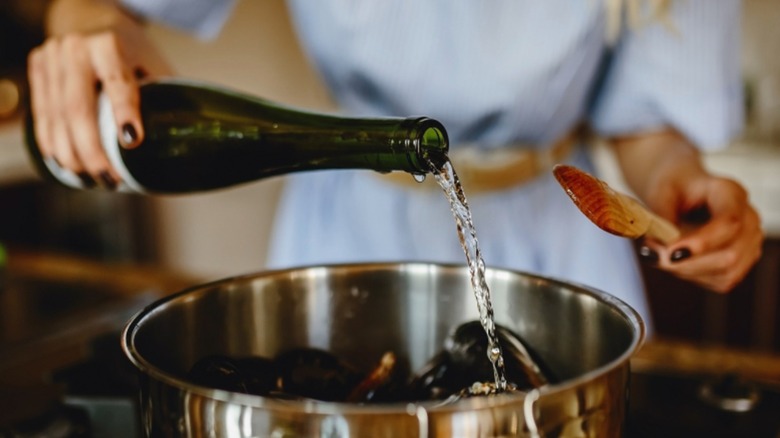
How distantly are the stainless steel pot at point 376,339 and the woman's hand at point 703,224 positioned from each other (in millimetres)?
111

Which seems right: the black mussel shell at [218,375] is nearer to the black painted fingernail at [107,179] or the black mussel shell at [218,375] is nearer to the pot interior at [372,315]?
the pot interior at [372,315]

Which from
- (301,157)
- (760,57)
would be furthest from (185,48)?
(301,157)

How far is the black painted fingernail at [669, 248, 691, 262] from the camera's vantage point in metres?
0.58

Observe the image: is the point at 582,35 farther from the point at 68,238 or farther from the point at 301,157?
the point at 68,238

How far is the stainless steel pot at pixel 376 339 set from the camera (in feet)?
1.09

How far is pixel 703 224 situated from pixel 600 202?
238 mm

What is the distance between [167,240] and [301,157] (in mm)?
2280

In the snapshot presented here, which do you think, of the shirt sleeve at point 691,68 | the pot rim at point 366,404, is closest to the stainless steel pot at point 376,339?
the pot rim at point 366,404

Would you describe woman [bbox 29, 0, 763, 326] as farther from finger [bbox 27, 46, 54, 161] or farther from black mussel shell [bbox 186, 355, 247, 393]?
black mussel shell [bbox 186, 355, 247, 393]

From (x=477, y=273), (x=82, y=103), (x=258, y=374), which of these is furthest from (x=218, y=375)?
(x=82, y=103)

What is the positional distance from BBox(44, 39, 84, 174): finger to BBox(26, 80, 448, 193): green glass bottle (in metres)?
0.03

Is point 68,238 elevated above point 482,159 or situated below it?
below

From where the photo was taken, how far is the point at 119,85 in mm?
603

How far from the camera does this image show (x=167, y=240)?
2826mm
